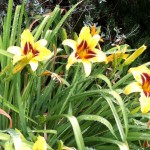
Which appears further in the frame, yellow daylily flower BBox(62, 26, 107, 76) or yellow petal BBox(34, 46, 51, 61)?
yellow daylily flower BBox(62, 26, 107, 76)

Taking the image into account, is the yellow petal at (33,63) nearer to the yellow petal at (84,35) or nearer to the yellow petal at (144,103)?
the yellow petal at (84,35)

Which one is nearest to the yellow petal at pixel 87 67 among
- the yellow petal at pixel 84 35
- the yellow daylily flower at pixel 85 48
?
the yellow daylily flower at pixel 85 48

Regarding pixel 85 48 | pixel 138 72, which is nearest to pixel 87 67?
pixel 85 48

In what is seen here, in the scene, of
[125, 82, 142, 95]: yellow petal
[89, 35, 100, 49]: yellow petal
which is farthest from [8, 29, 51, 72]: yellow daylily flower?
[125, 82, 142, 95]: yellow petal

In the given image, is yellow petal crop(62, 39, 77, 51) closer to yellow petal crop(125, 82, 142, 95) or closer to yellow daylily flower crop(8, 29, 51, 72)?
yellow daylily flower crop(8, 29, 51, 72)

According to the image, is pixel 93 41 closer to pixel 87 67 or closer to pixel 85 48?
pixel 85 48

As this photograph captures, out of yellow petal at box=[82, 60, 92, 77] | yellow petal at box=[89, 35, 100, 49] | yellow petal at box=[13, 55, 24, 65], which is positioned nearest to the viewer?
yellow petal at box=[13, 55, 24, 65]
